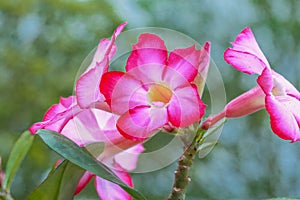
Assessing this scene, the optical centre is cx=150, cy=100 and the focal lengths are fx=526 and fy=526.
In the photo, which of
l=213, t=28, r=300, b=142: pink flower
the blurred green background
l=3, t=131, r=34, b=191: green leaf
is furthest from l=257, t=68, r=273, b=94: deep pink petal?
the blurred green background

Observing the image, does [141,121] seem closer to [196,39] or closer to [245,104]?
[245,104]

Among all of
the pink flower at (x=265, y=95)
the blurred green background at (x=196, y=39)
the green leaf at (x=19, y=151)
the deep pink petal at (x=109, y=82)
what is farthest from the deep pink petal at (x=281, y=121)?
the blurred green background at (x=196, y=39)

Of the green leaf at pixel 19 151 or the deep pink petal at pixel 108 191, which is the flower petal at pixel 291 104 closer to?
the deep pink petal at pixel 108 191

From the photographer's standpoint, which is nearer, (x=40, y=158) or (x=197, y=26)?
(x=40, y=158)

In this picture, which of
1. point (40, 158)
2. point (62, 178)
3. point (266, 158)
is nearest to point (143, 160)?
point (62, 178)

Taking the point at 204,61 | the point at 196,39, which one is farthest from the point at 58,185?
the point at 196,39

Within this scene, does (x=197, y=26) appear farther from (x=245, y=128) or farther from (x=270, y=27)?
(x=245, y=128)
